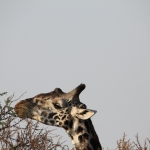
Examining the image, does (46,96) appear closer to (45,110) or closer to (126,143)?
(45,110)

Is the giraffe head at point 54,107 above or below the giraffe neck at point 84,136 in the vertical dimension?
above

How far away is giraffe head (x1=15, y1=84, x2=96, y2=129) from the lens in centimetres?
1240

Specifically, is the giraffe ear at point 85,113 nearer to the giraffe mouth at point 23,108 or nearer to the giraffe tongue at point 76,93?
the giraffe tongue at point 76,93

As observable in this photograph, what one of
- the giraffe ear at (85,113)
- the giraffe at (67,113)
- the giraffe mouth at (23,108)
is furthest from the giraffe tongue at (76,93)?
the giraffe mouth at (23,108)

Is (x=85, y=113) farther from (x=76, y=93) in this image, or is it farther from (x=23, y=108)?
(x=23, y=108)

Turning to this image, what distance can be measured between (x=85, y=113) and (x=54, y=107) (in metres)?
1.07

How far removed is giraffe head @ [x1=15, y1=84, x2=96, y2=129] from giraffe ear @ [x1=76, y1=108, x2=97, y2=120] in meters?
0.12

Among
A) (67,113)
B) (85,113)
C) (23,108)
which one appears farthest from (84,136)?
(23,108)

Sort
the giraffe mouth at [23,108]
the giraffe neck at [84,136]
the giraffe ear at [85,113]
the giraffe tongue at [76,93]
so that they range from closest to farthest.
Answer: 1. the giraffe ear at [85,113]
2. the giraffe neck at [84,136]
3. the giraffe tongue at [76,93]
4. the giraffe mouth at [23,108]

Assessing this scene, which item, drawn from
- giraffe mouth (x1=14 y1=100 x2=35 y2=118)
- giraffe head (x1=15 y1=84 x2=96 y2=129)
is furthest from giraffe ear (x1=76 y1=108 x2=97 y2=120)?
giraffe mouth (x1=14 y1=100 x2=35 y2=118)

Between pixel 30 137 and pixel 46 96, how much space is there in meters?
1.01

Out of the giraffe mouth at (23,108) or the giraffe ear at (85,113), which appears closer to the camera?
the giraffe ear at (85,113)

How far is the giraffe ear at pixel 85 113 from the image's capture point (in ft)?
38.2

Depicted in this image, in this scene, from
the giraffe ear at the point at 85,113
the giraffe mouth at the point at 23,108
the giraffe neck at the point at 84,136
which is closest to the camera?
the giraffe ear at the point at 85,113
